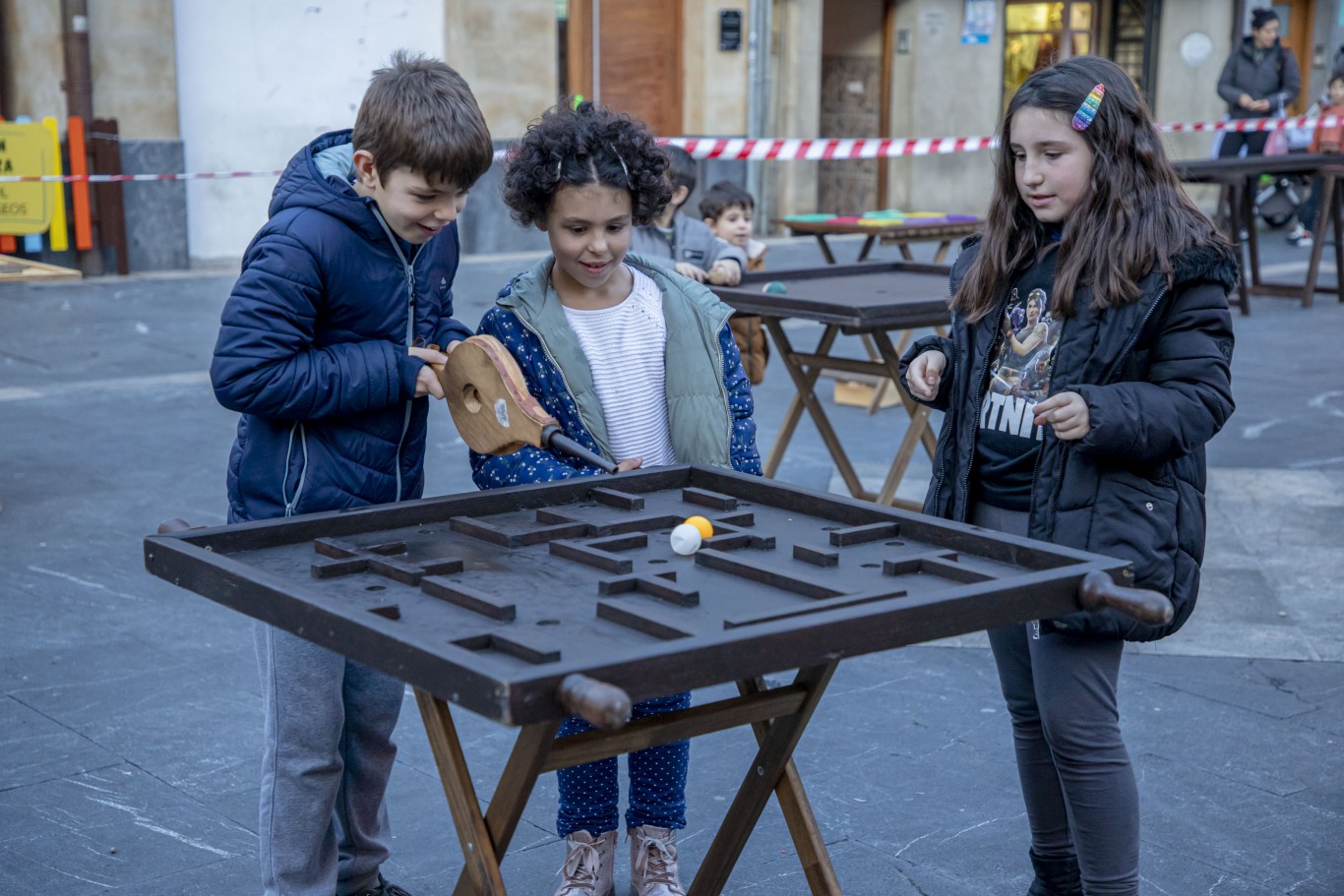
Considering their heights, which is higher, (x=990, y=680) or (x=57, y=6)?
(x=57, y=6)

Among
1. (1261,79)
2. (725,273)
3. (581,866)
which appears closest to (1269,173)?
(1261,79)

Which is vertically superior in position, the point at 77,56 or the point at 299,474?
the point at 77,56

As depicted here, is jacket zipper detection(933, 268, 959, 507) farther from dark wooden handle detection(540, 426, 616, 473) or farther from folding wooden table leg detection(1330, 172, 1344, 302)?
folding wooden table leg detection(1330, 172, 1344, 302)

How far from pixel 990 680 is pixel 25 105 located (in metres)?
9.79

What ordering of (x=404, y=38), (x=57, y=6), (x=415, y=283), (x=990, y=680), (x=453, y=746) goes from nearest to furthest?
(x=453, y=746)
(x=415, y=283)
(x=990, y=680)
(x=57, y=6)
(x=404, y=38)

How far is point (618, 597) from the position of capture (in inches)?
79.1

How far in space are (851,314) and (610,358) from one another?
2.12 m

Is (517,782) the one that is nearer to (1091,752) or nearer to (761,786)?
(761,786)

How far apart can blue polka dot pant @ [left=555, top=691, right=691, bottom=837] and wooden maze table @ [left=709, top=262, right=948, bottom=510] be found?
7.35ft

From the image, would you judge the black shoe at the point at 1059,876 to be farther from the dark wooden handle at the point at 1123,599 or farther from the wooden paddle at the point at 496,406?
the wooden paddle at the point at 496,406

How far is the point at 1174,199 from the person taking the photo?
8.42ft

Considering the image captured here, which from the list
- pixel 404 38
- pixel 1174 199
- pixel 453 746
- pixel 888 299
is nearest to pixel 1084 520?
pixel 1174 199

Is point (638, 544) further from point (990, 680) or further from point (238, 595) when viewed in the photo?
point (990, 680)

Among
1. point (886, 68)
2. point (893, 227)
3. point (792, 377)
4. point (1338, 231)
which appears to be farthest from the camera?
point (886, 68)
